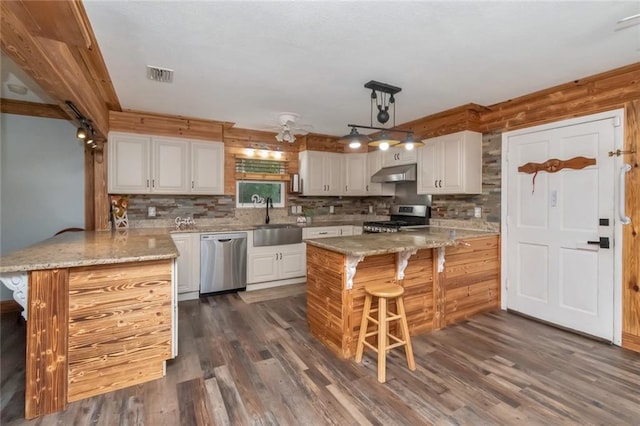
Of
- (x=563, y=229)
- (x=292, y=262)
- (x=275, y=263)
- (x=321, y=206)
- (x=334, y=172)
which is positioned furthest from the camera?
(x=321, y=206)

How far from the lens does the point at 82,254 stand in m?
2.07

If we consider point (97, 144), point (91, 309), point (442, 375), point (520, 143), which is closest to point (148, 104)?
point (97, 144)

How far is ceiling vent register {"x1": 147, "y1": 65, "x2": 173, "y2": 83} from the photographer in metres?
2.57

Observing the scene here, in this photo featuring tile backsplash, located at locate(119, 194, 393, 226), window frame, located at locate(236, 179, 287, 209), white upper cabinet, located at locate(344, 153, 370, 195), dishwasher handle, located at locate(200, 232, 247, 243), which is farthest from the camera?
white upper cabinet, located at locate(344, 153, 370, 195)

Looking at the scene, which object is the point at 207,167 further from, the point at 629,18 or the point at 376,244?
the point at 629,18

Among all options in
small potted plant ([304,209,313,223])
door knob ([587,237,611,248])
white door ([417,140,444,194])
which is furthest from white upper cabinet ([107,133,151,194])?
door knob ([587,237,611,248])

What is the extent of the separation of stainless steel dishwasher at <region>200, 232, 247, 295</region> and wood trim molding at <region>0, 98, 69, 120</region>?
2.28 metres

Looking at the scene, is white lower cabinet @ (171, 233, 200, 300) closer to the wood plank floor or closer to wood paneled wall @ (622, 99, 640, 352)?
the wood plank floor

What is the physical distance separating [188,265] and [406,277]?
2.76 metres

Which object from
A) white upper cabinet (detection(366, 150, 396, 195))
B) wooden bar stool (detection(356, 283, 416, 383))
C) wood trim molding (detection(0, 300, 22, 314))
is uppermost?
white upper cabinet (detection(366, 150, 396, 195))

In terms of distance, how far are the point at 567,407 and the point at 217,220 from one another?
4.35 m

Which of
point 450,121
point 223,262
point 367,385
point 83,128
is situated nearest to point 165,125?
point 83,128

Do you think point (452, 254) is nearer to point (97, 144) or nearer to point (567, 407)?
point (567, 407)

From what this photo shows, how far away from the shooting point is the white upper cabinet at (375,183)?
509 centimetres
